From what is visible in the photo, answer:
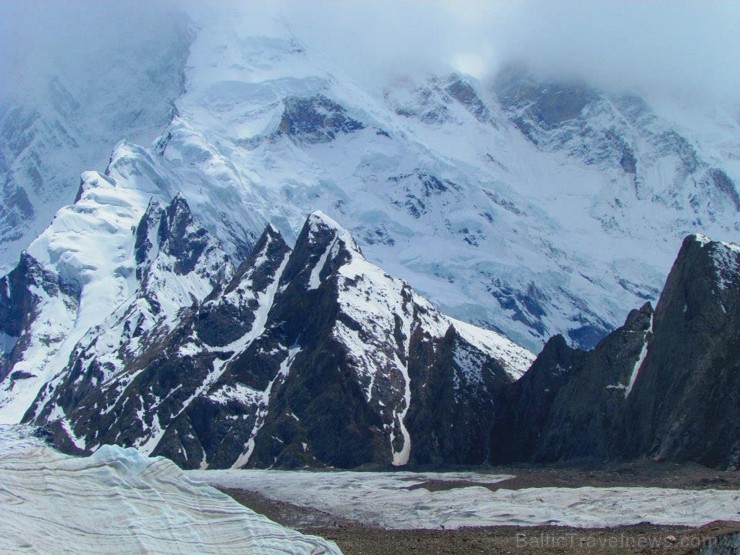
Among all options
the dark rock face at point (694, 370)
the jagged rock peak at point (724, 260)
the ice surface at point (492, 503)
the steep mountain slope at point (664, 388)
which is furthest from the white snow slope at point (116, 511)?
the jagged rock peak at point (724, 260)

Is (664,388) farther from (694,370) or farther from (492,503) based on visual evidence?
(492,503)

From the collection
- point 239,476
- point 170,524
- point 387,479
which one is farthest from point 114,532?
point 239,476

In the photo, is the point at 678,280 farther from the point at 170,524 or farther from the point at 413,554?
the point at 170,524

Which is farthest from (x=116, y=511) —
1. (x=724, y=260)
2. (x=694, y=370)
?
(x=724, y=260)

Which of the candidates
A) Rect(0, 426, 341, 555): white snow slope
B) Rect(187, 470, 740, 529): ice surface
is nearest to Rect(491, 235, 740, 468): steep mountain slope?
Rect(187, 470, 740, 529): ice surface

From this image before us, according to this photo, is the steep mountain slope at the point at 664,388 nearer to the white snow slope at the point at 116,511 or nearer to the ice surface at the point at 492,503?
the ice surface at the point at 492,503

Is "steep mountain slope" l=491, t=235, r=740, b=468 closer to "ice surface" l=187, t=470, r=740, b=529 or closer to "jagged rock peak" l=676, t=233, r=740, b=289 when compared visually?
"jagged rock peak" l=676, t=233, r=740, b=289
